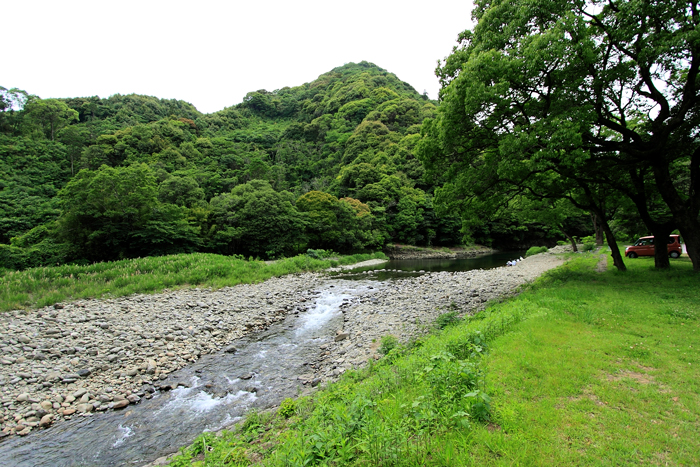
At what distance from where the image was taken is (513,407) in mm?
3910

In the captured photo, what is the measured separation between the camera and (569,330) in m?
6.84

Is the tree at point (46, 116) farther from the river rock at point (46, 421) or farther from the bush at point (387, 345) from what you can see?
the bush at point (387, 345)

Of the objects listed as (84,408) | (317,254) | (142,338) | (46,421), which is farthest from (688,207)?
(317,254)

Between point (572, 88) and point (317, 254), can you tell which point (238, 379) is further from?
point (317, 254)

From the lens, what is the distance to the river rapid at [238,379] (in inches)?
225

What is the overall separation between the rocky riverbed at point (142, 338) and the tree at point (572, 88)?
7.11 meters

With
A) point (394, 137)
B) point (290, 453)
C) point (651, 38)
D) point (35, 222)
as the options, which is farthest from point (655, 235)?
point (394, 137)

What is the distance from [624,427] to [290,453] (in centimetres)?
404

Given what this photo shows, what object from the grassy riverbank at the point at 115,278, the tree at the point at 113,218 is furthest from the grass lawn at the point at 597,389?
the tree at the point at 113,218

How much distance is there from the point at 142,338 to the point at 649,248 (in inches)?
1221

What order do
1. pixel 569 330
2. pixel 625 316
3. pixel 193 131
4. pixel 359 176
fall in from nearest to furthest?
pixel 569 330
pixel 625 316
pixel 359 176
pixel 193 131

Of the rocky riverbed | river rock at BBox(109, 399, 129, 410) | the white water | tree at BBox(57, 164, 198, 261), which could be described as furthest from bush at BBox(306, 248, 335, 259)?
river rock at BBox(109, 399, 129, 410)

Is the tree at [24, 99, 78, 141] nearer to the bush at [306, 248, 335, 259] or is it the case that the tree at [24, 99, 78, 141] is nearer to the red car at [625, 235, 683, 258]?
the bush at [306, 248, 335, 259]

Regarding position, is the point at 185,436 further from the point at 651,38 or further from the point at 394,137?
the point at 394,137
